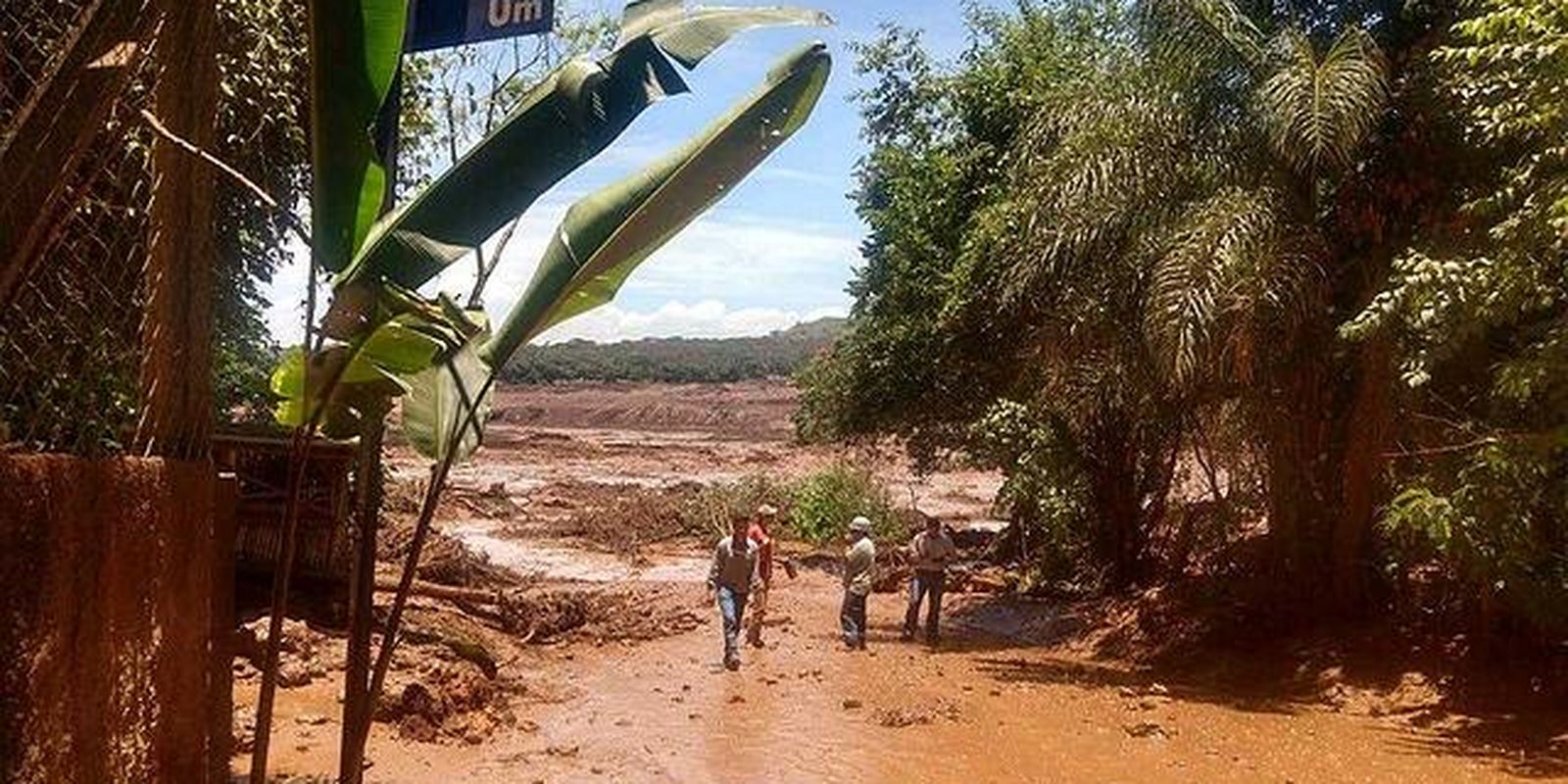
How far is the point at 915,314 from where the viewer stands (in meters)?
20.3

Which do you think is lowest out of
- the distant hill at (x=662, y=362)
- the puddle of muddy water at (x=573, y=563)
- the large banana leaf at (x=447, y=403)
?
the puddle of muddy water at (x=573, y=563)

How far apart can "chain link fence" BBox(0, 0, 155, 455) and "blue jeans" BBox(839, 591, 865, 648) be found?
485 inches

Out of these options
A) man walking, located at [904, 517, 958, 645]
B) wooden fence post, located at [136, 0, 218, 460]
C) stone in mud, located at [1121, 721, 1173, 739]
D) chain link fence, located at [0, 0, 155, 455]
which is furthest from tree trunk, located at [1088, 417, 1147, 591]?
chain link fence, located at [0, 0, 155, 455]

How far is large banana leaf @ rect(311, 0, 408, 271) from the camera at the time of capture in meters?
3.66

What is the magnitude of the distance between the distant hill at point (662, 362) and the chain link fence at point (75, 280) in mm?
97242

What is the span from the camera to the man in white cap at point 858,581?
49.2 feet

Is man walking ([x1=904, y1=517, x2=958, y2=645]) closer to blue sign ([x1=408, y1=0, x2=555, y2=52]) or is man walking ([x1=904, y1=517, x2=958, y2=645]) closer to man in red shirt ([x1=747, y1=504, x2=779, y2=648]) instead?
man in red shirt ([x1=747, y1=504, x2=779, y2=648])

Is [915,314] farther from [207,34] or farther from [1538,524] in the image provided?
[207,34]

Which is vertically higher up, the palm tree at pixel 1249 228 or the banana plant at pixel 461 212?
the palm tree at pixel 1249 228

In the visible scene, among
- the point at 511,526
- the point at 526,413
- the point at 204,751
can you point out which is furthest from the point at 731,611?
the point at 526,413

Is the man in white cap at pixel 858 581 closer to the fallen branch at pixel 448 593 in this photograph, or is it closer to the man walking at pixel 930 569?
the man walking at pixel 930 569

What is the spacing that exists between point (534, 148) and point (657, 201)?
41cm

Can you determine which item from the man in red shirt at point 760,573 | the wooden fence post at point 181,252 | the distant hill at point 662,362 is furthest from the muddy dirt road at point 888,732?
the distant hill at point 662,362

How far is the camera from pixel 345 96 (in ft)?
12.2
